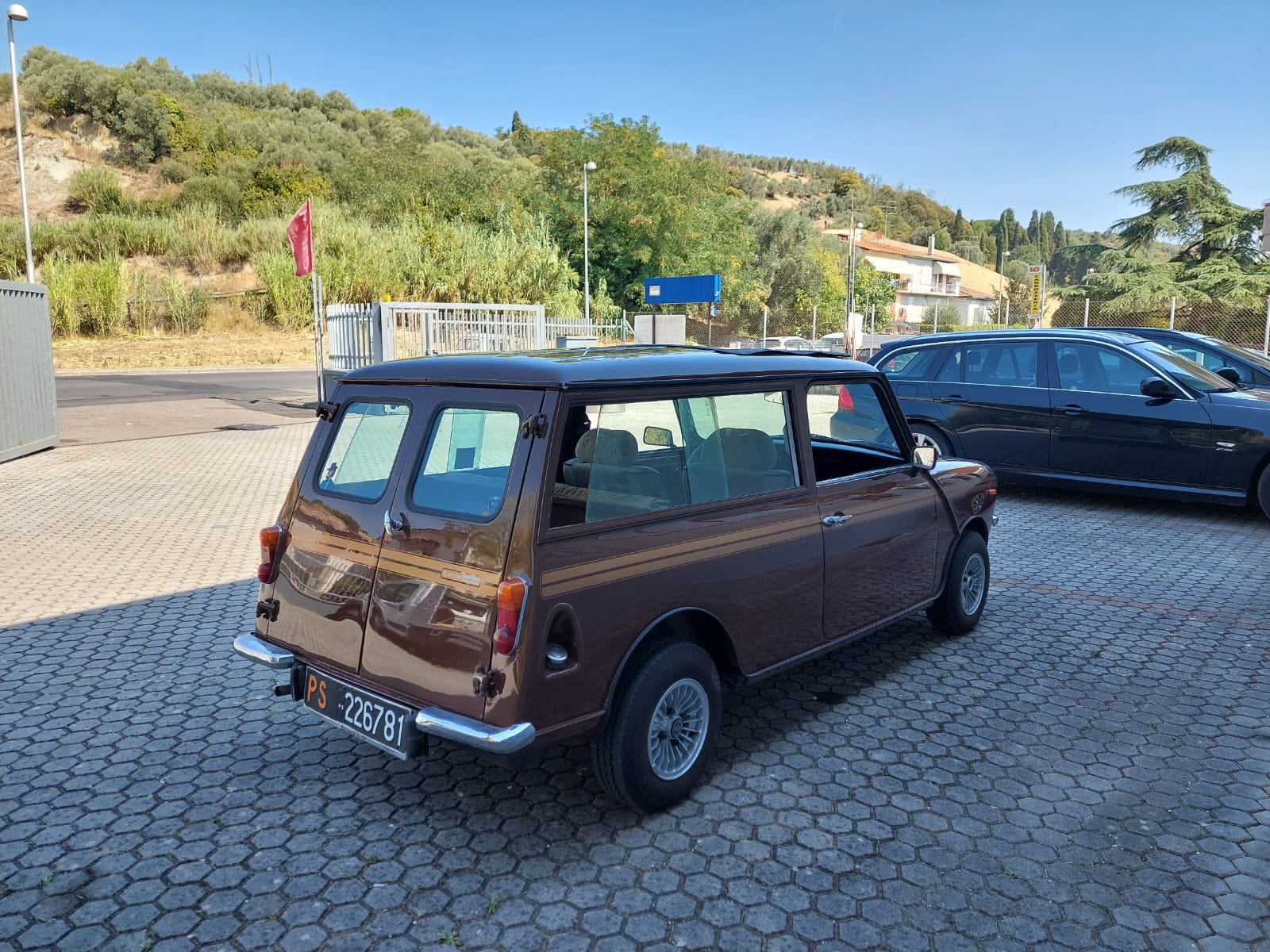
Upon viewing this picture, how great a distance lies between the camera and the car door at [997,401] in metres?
9.86

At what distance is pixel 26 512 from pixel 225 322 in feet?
94.1

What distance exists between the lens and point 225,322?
1406 inches

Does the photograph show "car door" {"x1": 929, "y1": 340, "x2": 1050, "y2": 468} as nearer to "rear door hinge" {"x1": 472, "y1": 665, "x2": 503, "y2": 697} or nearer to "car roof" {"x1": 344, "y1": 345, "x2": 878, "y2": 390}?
"car roof" {"x1": 344, "y1": 345, "x2": 878, "y2": 390}

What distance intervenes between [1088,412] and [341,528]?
8.30 meters

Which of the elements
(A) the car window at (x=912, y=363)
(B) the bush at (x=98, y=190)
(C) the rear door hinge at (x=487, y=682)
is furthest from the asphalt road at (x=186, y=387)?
(B) the bush at (x=98, y=190)

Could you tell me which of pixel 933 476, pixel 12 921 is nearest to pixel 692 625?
pixel 933 476

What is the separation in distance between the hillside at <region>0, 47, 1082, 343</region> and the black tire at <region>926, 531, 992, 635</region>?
A: 33.4 meters

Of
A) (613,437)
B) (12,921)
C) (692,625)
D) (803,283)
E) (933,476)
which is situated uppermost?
(803,283)

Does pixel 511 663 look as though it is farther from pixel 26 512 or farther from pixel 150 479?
pixel 150 479

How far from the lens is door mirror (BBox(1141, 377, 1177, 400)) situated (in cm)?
895

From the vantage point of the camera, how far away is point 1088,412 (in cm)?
946

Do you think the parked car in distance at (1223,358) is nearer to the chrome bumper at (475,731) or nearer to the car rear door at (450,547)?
the car rear door at (450,547)

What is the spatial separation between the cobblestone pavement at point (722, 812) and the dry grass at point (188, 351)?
2717 centimetres

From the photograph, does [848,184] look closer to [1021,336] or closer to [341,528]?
[1021,336]
